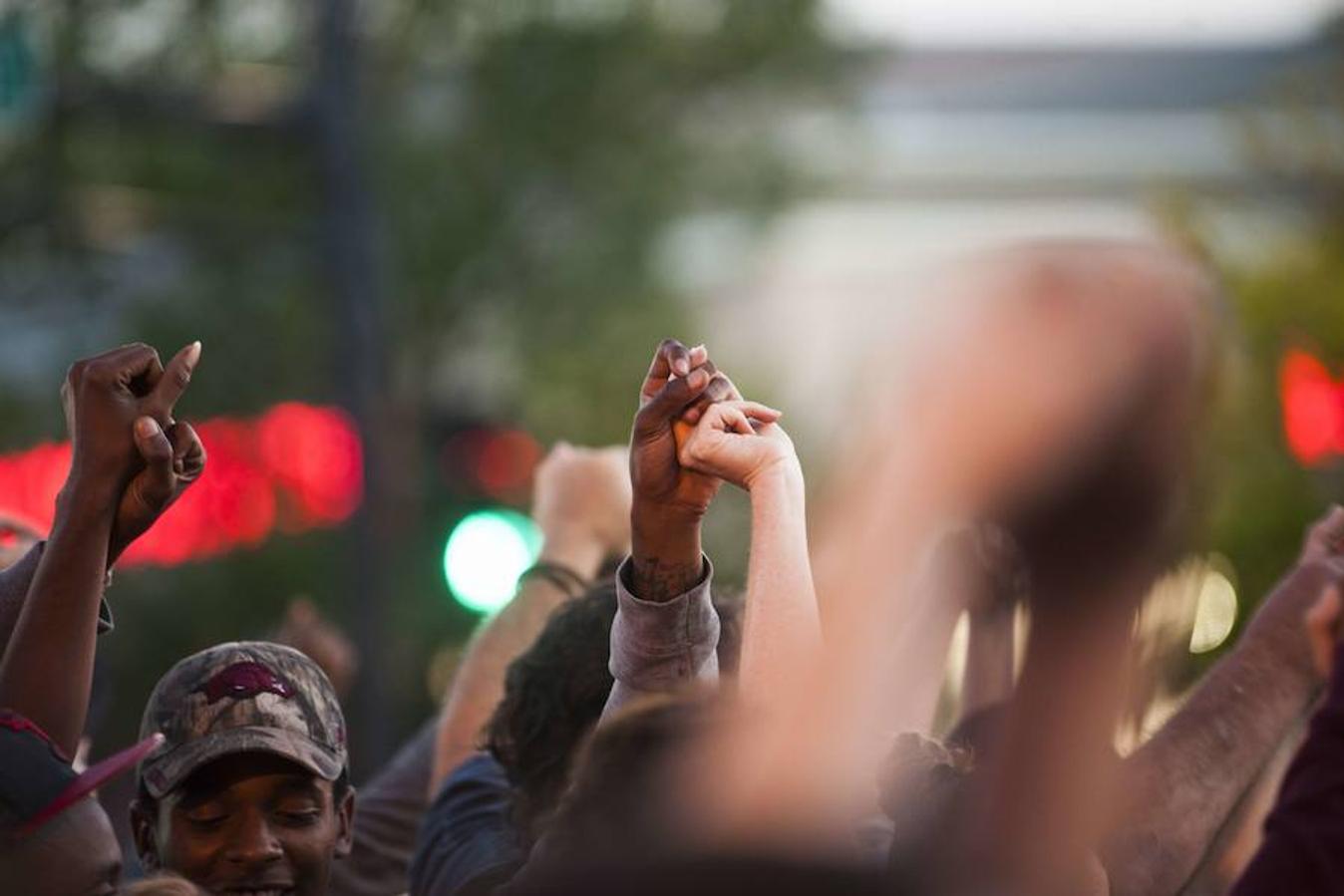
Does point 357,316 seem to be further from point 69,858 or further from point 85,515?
point 69,858

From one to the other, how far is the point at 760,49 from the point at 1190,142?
18698 millimetres

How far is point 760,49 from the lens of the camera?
20094mm

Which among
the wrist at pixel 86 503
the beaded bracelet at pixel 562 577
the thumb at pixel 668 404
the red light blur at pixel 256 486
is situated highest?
the thumb at pixel 668 404

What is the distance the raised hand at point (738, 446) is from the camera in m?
2.78

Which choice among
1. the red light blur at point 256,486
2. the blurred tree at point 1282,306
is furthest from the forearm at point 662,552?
the red light blur at point 256,486

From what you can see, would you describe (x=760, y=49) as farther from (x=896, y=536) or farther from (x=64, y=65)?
(x=896, y=536)

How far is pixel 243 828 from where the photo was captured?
3.16 meters

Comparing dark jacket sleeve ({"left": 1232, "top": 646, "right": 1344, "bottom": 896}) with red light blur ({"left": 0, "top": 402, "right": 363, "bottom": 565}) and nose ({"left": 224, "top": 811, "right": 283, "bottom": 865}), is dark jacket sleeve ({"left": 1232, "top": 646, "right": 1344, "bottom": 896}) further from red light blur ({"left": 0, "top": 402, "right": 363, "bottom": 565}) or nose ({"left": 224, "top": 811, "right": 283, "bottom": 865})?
red light blur ({"left": 0, "top": 402, "right": 363, "bottom": 565})

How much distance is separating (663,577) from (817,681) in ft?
2.26

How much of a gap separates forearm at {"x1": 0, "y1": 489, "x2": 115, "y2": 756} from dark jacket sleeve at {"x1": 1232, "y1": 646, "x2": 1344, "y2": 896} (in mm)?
1362

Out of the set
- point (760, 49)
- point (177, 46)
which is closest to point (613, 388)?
point (760, 49)

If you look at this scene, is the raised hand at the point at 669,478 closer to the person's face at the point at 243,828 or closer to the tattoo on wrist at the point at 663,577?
the tattoo on wrist at the point at 663,577

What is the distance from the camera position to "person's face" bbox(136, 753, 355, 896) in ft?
10.3

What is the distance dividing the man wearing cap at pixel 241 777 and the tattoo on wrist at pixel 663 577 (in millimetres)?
507
